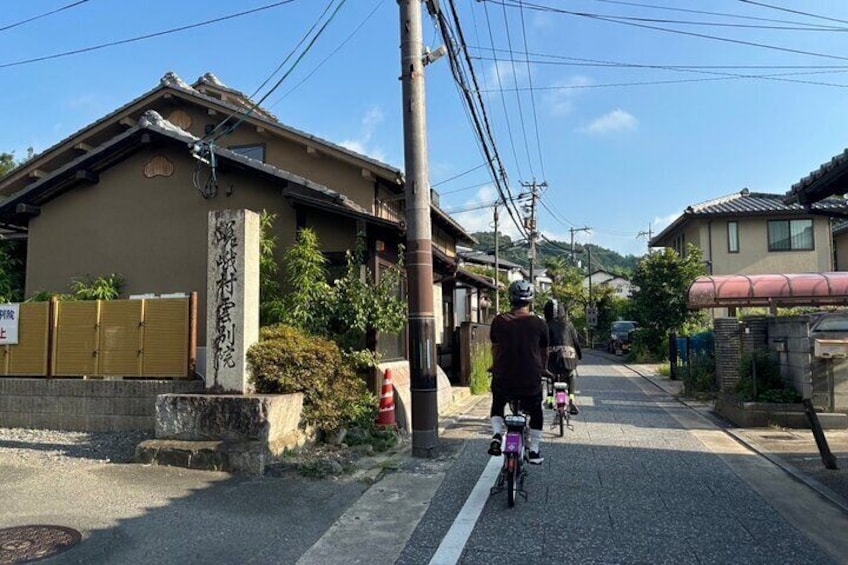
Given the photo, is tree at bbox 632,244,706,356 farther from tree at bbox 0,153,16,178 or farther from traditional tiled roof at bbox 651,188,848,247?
tree at bbox 0,153,16,178

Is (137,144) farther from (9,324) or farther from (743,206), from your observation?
(743,206)

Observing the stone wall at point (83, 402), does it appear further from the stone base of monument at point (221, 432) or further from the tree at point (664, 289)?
the tree at point (664, 289)

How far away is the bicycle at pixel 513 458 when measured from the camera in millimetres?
5590

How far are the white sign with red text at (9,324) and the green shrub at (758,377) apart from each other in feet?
40.6

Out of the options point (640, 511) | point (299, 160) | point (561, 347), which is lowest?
point (640, 511)

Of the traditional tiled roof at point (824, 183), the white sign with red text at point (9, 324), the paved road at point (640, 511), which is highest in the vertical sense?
the traditional tiled roof at point (824, 183)

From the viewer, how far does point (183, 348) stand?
9070 mm

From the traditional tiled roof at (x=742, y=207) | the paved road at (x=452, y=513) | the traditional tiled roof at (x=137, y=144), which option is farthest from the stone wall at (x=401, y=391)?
the traditional tiled roof at (x=742, y=207)

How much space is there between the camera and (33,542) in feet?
16.1

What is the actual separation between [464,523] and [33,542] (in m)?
3.49

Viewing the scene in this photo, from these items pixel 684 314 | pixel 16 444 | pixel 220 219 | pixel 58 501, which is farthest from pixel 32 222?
pixel 684 314

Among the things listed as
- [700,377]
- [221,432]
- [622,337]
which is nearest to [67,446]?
[221,432]

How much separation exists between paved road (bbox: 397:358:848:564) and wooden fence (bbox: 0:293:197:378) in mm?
4539

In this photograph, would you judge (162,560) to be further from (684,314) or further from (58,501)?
(684,314)
